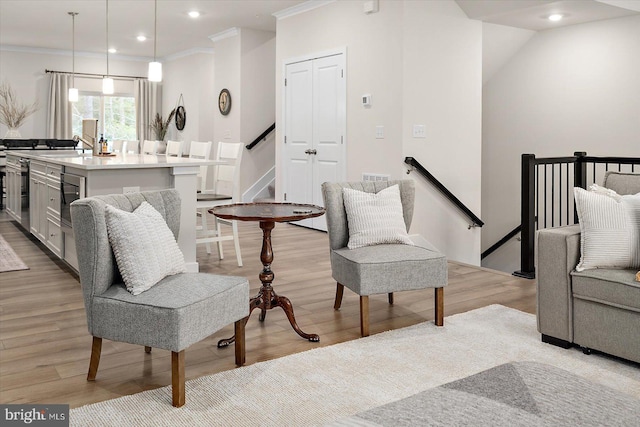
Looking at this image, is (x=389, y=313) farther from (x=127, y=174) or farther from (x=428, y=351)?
(x=127, y=174)

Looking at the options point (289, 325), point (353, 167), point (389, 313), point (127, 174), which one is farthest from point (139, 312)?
point (353, 167)

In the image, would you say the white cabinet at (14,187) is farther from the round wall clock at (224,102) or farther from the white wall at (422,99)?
the white wall at (422,99)

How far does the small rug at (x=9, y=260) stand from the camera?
4.85m

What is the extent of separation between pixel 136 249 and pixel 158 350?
73cm

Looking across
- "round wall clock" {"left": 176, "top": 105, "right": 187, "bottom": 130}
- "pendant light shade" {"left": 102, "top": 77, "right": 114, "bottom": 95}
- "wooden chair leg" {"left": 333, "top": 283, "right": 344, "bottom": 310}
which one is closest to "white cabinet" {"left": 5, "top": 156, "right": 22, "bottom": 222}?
"pendant light shade" {"left": 102, "top": 77, "right": 114, "bottom": 95}

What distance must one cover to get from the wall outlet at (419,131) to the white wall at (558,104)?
1.95 metres

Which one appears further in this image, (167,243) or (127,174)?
(127,174)

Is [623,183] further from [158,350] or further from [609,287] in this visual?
[158,350]

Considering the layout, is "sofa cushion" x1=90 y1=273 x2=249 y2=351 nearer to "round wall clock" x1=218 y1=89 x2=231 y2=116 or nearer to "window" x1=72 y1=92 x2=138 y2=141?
"round wall clock" x1=218 y1=89 x2=231 y2=116

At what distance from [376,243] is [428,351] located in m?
0.78

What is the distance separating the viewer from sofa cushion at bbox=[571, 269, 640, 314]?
2.68 metres

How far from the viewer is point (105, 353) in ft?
9.60

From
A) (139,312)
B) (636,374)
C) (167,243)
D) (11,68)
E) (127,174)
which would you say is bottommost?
(636,374)

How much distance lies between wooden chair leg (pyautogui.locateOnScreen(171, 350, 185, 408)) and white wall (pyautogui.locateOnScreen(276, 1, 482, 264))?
12.0 feet
